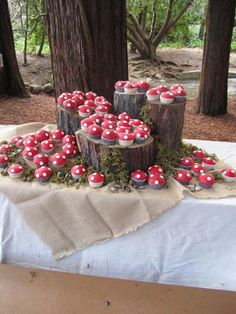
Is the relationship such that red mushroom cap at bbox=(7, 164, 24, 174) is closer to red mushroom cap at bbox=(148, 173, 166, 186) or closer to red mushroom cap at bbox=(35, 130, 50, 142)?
red mushroom cap at bbox=(35, 130, 50, 142)

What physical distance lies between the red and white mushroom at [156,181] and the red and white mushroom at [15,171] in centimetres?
64

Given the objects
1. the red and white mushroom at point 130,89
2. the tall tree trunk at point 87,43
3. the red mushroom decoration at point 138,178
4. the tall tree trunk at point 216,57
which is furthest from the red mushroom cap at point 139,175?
the tall tree trunk at point 216,57

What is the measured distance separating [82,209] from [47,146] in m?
0.40

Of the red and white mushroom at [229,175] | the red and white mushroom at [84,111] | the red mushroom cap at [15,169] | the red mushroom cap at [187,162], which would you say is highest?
the red and white mushroom at [84,111]

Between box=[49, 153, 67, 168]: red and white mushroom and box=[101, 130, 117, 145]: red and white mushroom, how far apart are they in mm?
251

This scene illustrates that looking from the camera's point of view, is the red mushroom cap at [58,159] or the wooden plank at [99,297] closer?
the wooden plank at [99,297]

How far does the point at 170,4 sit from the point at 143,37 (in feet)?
6.01

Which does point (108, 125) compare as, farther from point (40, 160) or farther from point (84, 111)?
point (40, 160)

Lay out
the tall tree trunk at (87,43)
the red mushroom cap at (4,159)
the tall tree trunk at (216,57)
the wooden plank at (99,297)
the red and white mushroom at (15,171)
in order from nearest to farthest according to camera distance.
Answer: the wooden plank at (99,297) < the red and white mushroom at (15,171) < the red mushroom cap at (4,159) < the tall tree trunk at (87,43) < the tall tree trunk at (216,57)

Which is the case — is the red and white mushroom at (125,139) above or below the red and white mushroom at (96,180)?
above

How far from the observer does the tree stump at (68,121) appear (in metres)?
1.78

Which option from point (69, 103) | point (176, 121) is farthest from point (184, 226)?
point (69, 103)

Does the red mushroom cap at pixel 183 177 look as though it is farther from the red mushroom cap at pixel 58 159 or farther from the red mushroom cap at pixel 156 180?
the red mushroom cap at pixel 58 159

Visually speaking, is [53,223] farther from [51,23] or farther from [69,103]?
[51,23]
